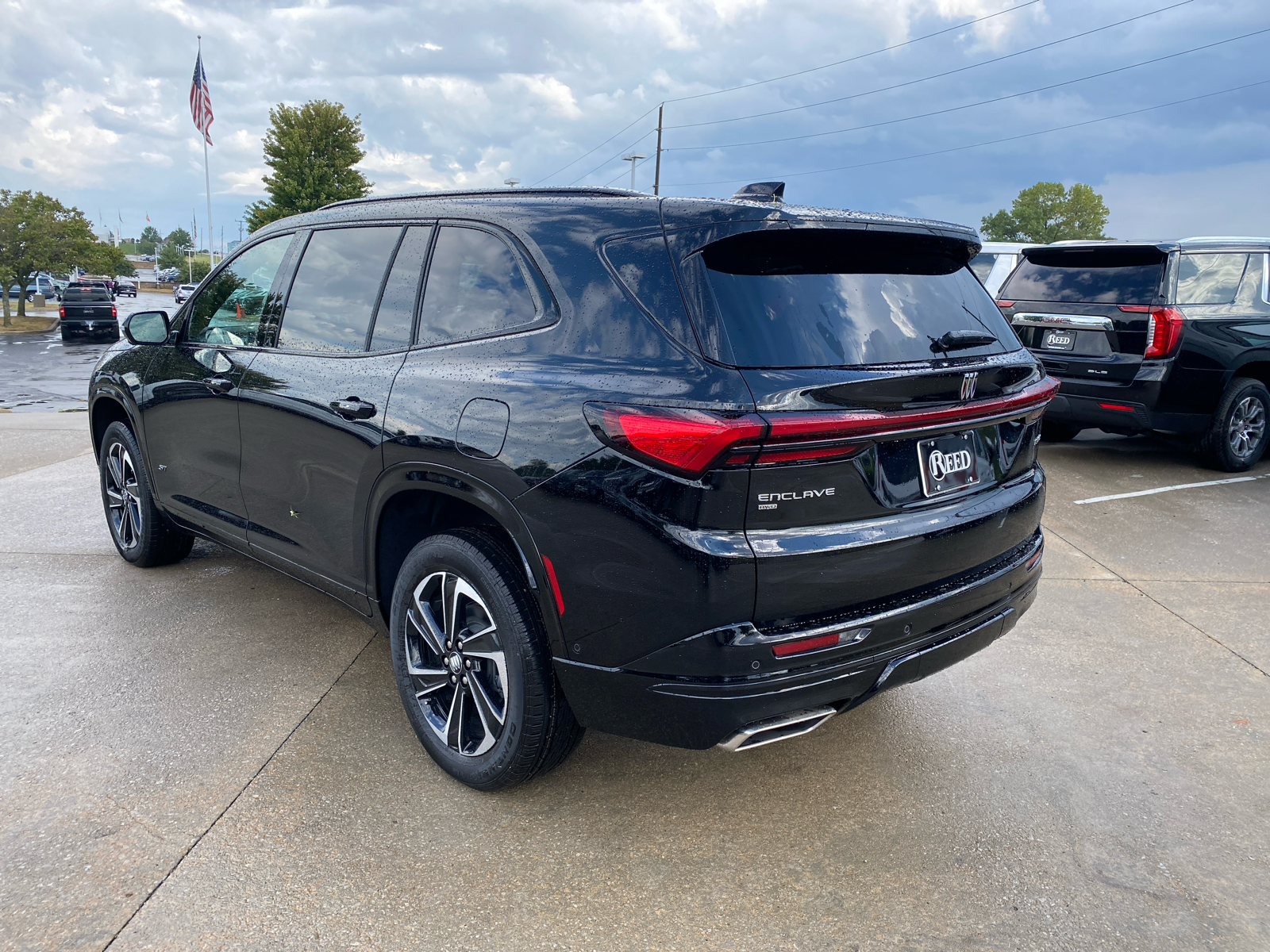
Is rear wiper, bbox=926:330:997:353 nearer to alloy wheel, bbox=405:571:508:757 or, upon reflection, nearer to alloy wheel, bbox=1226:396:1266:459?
alloy wheel, bbox=405:571:508:757

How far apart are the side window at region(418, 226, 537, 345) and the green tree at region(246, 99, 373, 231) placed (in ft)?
187

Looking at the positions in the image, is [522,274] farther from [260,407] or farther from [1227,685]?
[1227,685]

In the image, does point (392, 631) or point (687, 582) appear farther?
point (392, 631)

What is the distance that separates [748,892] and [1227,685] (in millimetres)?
2529

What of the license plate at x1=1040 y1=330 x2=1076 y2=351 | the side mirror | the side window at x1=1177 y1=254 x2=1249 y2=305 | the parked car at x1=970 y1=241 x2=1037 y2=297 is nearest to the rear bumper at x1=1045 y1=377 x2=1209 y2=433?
the license plate at x1=1040 y1=330 x2=1076 y2=351

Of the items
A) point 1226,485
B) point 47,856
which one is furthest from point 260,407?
point 1226,485

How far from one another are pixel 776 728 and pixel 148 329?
3.53 m

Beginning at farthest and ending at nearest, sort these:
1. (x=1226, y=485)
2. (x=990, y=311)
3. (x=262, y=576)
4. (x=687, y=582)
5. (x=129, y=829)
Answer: (x=1226, y=485)
(x=262, y=576)
(x=990, y=311)
(x=129, y=829)
(x=687, y=582)

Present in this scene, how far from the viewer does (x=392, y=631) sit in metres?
3.05

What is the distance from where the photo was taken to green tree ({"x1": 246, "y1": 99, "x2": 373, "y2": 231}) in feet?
183

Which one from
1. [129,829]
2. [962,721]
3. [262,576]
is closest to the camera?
[129,829]

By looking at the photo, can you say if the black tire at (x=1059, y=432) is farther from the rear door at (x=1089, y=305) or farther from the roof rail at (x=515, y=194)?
the roof rail at (x=515, y=194)

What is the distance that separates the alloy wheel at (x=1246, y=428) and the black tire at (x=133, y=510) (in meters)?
7.72

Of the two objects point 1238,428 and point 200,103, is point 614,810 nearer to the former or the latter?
point 1238,428
